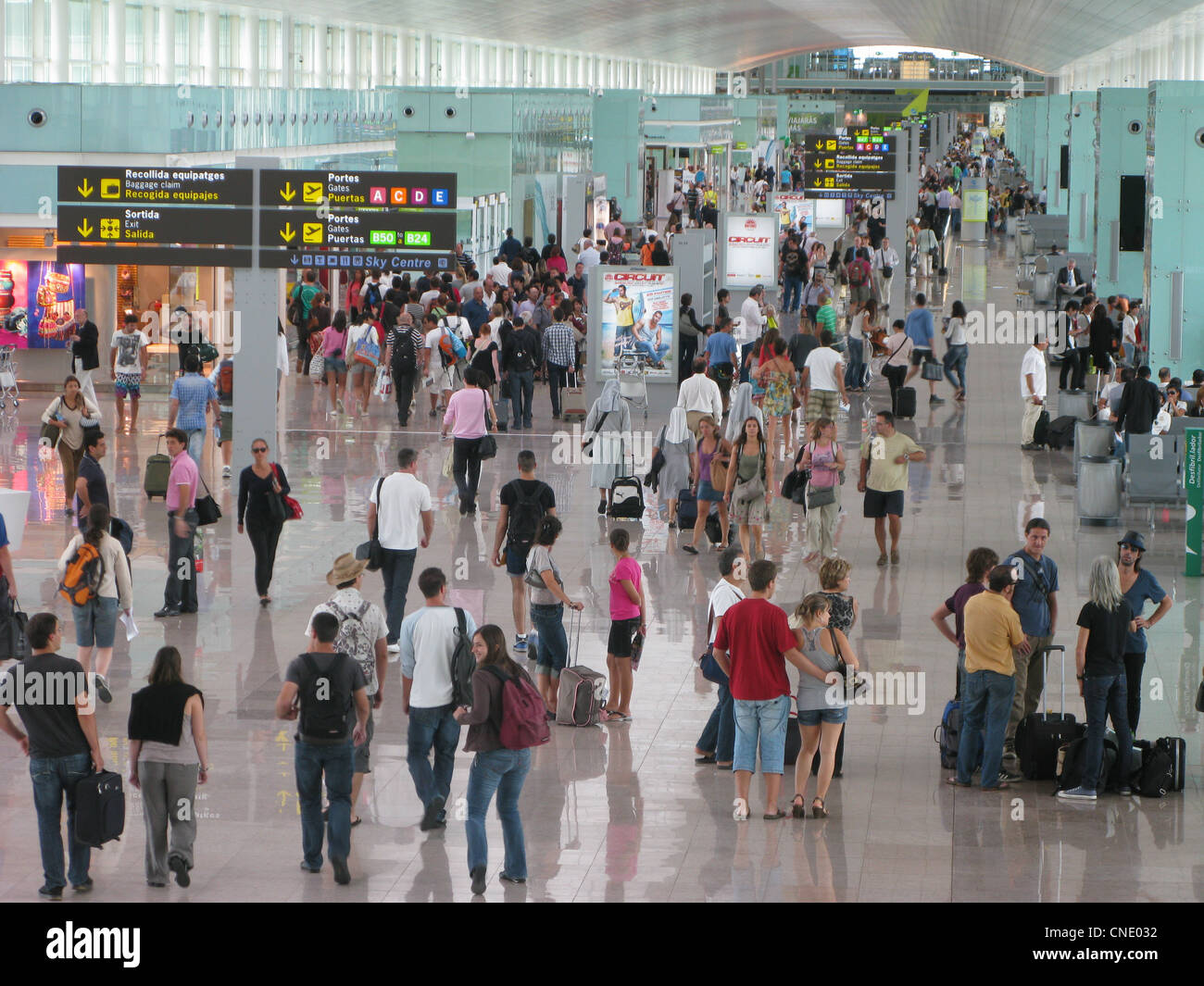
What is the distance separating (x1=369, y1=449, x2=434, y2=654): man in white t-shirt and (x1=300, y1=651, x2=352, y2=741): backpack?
3913mm

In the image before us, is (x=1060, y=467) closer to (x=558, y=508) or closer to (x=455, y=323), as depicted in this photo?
(x=558, y=508)

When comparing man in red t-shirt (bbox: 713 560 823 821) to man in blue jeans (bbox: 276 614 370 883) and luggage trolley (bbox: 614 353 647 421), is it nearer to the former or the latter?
man in blue jeans (bbox: 276 614 370 883)

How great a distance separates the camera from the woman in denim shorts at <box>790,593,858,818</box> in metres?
8.92

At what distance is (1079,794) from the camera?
30.7 feet

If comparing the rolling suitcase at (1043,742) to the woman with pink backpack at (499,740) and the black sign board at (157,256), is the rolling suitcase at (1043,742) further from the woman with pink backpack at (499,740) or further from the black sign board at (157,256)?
the black sign board at (157,256)

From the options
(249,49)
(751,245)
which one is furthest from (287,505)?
(249,49)

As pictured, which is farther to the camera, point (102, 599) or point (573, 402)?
point (573, 402)

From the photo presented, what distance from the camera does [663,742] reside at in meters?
10.3

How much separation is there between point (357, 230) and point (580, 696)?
6653 mm

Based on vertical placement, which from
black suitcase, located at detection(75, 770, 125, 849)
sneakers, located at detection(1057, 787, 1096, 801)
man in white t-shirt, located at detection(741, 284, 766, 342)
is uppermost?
man in white t-shirt, located at detection(741, 284, 766, 342)

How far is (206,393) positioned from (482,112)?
845 inches

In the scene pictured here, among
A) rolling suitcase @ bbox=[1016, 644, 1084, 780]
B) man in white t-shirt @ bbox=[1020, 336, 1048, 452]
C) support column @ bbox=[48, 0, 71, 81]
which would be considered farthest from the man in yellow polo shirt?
support column @ bbox=[48, 0, 71, 81]

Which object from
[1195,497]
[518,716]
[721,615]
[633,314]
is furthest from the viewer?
[633,314]

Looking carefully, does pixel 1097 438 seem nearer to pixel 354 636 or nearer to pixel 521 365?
pixel 521 365
